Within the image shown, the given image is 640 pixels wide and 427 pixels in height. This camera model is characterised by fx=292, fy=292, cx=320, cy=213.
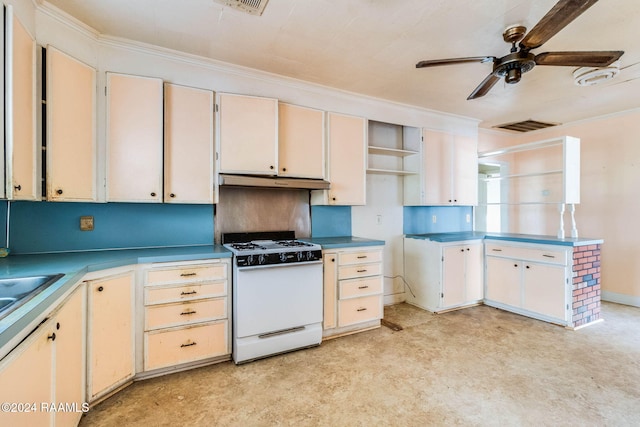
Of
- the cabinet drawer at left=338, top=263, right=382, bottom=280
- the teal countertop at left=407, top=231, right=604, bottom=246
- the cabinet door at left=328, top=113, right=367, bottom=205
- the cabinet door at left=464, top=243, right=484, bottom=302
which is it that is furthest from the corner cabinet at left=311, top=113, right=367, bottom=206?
the cabinet door at left=464, top=243, right=484, bottom=302

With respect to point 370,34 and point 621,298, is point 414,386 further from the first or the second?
point 621,298

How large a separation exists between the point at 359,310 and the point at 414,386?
0.97 meters

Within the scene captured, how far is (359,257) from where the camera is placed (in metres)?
2.97

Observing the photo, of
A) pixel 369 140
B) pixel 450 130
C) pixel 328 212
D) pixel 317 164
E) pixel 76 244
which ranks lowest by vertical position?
pixel 76 244

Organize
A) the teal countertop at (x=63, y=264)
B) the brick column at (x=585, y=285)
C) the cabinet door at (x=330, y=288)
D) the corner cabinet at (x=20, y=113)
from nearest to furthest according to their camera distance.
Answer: the teal countertop at (x=63, y=264)
the corner cabinet at (x=20, y=113)
the cabinet door at (x=330, y=288)
the brick column at (x=585, y=285)

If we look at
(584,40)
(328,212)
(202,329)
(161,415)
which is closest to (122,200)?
(202,329)

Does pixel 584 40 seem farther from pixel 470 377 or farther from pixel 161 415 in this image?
pixel 161 415

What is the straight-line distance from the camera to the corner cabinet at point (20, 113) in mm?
1521

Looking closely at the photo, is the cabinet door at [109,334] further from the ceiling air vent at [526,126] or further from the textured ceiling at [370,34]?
the ceiling air vent at [526,126]

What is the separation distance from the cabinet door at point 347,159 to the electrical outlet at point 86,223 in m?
2.11

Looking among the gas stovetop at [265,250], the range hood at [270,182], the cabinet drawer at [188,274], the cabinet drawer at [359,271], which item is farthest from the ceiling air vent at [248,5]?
the cabinet drawer at [359,271]

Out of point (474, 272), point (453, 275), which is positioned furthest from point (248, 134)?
point (474, 272)

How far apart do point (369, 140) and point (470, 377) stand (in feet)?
8.85

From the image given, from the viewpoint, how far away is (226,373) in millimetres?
2252
